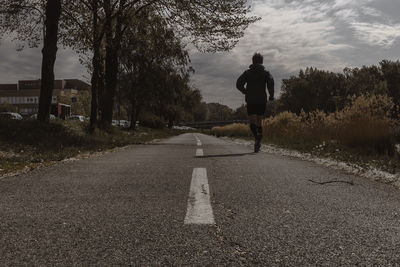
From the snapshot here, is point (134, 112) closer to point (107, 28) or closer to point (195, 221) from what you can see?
point (107, 28)

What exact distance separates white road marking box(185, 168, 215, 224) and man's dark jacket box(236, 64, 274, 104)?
540 centimetres

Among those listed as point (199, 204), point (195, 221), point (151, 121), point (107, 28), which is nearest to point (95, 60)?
point (107, 28)

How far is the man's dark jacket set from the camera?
31.5ft

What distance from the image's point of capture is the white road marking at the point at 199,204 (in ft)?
8.58

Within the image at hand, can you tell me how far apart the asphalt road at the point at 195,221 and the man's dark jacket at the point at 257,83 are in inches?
210

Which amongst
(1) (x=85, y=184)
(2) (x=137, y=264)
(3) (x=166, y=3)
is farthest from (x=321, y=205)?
(3) (x=166, y=3)

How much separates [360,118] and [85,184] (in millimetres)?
7638

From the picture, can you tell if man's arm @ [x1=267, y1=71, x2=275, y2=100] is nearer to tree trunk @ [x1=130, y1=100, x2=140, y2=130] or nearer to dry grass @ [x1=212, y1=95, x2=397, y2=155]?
dry grass @ [x1=212, y1=95, x2=397, y2=155]

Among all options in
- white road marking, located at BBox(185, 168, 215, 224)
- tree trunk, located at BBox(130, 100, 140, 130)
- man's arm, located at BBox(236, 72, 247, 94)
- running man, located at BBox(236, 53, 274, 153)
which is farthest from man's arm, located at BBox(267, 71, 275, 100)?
tree trunk, located at BBox(130, 100, 140, 130)

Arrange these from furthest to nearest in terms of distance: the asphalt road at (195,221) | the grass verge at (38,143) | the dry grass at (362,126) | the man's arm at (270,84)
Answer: the man's arm at (270,84) → the dry grass at (362,126) → the grass verge at (38,143) → the asphalt road at (195,221)

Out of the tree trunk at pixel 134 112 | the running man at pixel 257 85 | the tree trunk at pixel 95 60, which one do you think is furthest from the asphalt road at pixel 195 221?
the tree trunk at pixel 134 112

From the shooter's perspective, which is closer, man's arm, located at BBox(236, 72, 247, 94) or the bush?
man's arm, located at BBox(236, 72, 247, 94)

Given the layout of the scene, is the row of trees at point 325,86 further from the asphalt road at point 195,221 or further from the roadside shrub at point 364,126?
the asphalt road at point 195,221

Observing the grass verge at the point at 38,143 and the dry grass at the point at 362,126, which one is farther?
the dry grass at the point at 362,126
